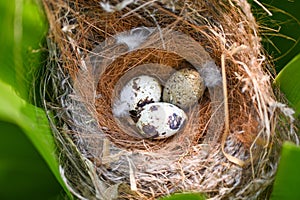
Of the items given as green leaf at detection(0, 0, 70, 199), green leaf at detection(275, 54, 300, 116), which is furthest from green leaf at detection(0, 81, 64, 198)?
green leaf at detection(275, 54, 300, 116)

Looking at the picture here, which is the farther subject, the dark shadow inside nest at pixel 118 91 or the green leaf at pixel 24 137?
the dark shadow inside nest at pixel 118 91

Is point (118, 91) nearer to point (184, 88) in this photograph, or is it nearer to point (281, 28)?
point (184, 88)

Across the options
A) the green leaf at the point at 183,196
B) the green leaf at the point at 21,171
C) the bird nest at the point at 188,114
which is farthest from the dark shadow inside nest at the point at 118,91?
the green leaf at the point at 183,196

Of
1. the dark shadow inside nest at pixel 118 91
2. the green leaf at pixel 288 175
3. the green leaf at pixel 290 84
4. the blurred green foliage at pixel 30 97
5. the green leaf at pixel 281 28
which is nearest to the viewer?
the green leaf at pixel 288 175

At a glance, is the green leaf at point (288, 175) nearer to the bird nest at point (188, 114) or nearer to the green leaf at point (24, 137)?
the bird nest at point (188, 114)

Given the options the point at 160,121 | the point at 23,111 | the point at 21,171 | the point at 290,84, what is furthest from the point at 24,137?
the point at 290,84
